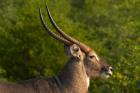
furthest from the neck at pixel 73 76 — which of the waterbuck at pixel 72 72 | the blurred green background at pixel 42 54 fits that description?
the blurred green background at pixel 42 54

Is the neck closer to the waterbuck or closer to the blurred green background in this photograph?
the waterbuck

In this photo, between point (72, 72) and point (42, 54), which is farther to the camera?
point (42, 54)

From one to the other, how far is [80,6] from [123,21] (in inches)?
444

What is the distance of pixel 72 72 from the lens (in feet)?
36.9

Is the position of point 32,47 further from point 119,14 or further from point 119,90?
point 119,14

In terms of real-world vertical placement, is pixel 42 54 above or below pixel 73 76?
below

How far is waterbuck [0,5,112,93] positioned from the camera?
10820 mm

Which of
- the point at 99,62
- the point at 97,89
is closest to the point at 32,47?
the point at 97,89

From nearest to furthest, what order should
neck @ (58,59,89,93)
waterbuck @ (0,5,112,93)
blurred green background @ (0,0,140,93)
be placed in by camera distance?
waterbuck @ (0,5,112,93) → neck @ (58,59,89,93) → blurred green background @ (0,0,140,93)

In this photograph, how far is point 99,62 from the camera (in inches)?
452

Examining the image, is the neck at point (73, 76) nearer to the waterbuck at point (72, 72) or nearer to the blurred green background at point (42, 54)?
the waterbuck at point (72, 72)

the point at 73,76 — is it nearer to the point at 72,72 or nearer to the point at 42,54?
the point at 72,72

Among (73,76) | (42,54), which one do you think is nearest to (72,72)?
(73,76)

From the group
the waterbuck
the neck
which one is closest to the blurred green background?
the waterbuck
